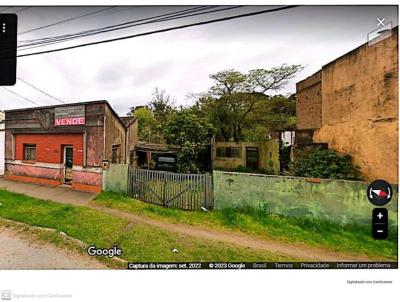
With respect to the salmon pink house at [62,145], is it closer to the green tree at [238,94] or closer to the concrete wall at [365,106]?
the green tree at [238,94]

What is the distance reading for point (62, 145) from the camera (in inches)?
62.4

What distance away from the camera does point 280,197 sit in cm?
157

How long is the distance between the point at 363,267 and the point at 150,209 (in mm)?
1665

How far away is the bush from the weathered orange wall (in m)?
0.06

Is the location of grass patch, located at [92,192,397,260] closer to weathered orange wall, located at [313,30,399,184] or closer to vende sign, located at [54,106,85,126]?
weathered orange wall, located at [313,30,399,184]

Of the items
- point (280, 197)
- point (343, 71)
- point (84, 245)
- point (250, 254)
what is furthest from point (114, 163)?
point (343, 71)

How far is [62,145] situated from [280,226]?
2042mm

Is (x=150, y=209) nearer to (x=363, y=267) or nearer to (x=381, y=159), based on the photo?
(x=363, y=267)

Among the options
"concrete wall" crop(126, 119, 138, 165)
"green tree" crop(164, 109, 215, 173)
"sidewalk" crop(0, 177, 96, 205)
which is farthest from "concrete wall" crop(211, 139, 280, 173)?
"sidewalk" crop(0, 177, 96, 205)

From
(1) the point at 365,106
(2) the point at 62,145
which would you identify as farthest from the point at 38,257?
(1) the point at 365,106

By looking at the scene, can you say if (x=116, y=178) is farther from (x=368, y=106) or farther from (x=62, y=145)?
(x=368, y=106)

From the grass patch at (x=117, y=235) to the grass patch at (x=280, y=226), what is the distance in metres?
0.14

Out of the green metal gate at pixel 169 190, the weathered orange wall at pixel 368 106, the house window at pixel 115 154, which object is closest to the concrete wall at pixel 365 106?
the weathered orange wall at pixel 368 106
